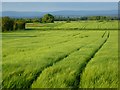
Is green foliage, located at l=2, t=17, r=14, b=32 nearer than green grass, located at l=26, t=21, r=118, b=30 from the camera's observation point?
Yes

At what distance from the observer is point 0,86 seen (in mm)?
15391

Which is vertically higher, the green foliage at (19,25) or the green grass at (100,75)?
the green foliage at (19,25)

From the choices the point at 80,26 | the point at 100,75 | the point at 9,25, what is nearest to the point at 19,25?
the point at 9,25

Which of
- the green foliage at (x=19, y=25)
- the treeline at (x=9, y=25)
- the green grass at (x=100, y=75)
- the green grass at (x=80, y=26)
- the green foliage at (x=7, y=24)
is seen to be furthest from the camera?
the green foliage at (x=19, y=25)

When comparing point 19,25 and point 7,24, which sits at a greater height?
point 7,24

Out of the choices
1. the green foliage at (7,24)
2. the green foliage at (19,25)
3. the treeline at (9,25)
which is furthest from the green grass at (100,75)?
the green foliage at (19,25)

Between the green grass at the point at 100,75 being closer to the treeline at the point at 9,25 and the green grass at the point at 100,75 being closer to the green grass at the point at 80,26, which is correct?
the treeline at the point at 9,25

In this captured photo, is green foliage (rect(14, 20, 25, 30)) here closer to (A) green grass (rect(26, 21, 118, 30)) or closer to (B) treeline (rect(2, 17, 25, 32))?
(B) treeline (rect(2, 17, 25, 32))

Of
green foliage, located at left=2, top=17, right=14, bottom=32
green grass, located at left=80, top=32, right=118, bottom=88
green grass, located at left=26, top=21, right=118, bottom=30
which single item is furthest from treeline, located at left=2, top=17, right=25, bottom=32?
green grass, located at left=80, top=32, right=118, bottom=88

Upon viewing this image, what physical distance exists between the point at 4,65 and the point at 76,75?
453 centimetres

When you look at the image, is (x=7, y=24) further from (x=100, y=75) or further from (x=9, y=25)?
(x=100, y=75)

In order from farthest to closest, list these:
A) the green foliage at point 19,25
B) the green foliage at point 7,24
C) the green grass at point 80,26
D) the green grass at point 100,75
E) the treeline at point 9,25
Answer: the green foliage at point 19,25
the green grass at point 80,26
the treeline at point 9,25
the green foliage at point 7,24
the green grass at point 100,75

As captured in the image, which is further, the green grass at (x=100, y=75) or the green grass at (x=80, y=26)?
the green grass at (x=80, y=26)

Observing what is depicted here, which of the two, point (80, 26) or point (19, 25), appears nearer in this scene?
point (19, 25)
